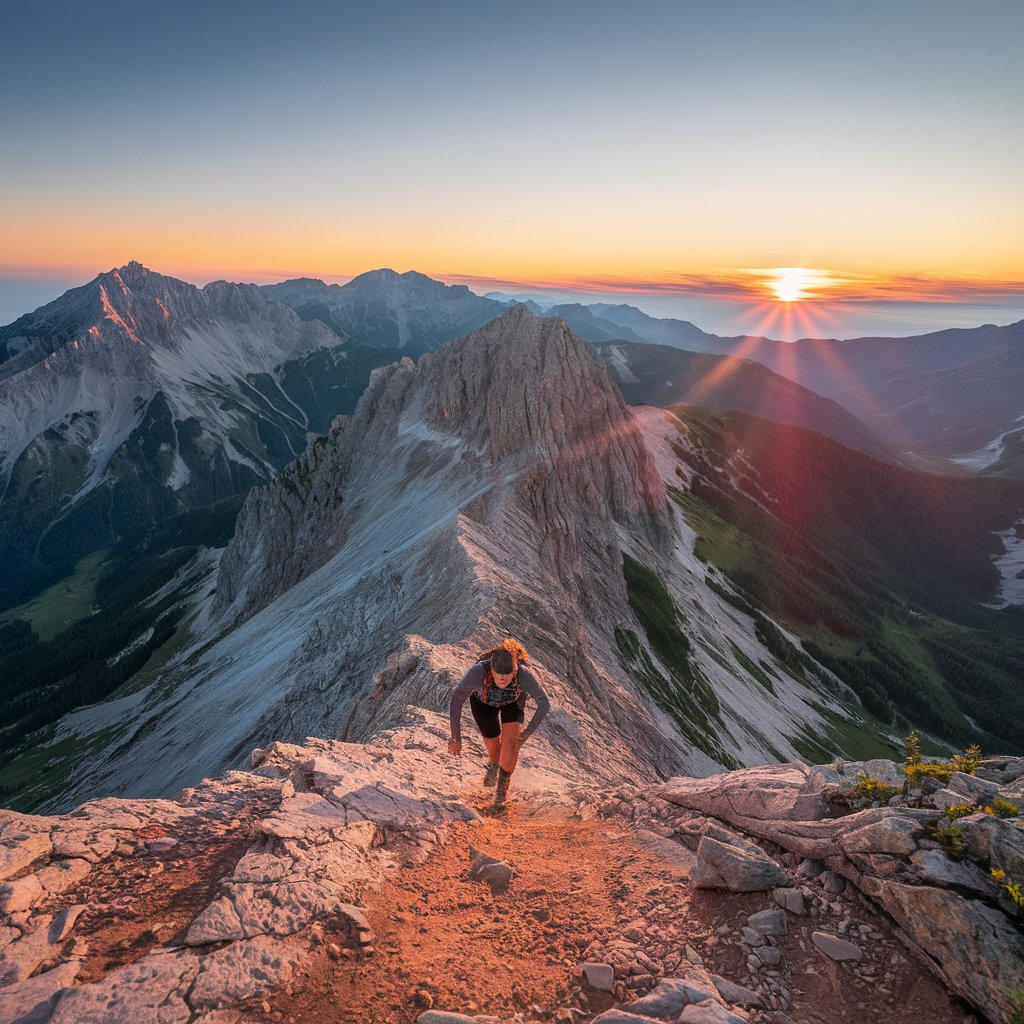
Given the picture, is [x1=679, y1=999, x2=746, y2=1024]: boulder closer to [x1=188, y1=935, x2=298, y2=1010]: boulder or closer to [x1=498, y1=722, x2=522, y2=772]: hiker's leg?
[x1=188, y1=935, x2=298, y2=1010]: boulder

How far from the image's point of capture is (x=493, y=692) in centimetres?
1298

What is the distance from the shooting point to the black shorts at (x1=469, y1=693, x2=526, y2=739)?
13.2m

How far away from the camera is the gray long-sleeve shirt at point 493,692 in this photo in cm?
1268

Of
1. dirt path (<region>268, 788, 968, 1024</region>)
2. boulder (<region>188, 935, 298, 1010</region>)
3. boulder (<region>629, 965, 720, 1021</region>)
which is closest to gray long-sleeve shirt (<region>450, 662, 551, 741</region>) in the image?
dirt path (<region>268, 788, 968, 1024</region>)

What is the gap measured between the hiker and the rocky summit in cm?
209

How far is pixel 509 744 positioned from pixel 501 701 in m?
1.40

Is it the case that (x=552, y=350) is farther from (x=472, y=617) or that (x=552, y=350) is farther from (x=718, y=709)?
A: (x=472, y=617)

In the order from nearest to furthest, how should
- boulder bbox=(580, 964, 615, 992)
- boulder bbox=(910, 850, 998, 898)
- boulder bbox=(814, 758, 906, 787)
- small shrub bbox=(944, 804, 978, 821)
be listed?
boulder bbox=(580, 964, 615, 992) < boulder bbox=(910, 850, 998, 898) < small shrub bbox=(944, 804, 978, 821) < boulder bbox=(814, 758, 906, 787)

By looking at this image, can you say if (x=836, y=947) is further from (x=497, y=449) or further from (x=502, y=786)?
(x=497, y=449)

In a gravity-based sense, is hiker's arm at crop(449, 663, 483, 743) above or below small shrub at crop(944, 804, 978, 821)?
below

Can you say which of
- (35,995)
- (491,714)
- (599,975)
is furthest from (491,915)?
(35,995)

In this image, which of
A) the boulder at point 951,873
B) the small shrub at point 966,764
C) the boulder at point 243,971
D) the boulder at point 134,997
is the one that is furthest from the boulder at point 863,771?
the boulder at point 134,997

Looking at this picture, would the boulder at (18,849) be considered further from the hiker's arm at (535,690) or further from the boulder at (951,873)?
the boulder at (951,873)

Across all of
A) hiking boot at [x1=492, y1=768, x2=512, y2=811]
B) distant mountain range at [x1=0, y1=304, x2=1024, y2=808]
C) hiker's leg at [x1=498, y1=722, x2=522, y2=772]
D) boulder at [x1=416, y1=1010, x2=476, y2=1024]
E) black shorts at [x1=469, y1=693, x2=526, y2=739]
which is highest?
boulder at [x1=416, y1=1010, x2=476, y2=1024]
